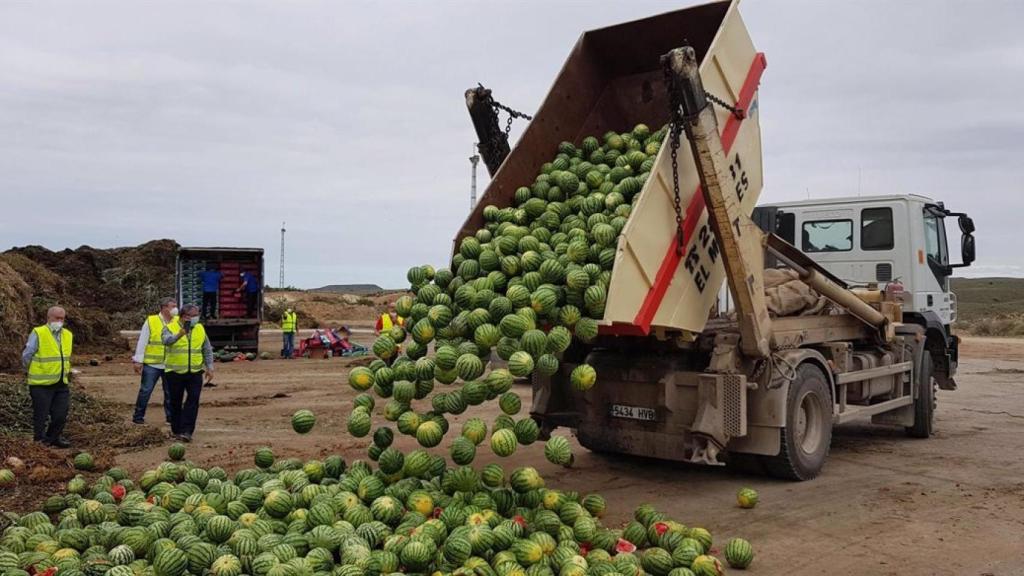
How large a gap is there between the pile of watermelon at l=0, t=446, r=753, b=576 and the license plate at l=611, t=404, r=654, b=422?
165 centimetres

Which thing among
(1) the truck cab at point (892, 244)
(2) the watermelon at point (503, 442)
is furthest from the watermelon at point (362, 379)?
(1) the truck cab at point (892, 244)

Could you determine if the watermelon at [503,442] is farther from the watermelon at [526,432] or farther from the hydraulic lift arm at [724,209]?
the hydraulic lift arm at [724,209]

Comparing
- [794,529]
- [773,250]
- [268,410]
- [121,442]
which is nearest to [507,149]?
[773,250]

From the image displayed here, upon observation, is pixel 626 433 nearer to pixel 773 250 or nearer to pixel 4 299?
pixel 773 250

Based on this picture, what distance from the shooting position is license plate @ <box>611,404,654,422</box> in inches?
340

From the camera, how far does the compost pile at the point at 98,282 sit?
83.0ft

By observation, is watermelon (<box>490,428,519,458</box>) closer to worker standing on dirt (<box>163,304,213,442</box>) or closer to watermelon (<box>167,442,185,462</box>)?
watermelon (<box>167,442,185,462</box>)

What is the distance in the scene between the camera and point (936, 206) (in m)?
12.6

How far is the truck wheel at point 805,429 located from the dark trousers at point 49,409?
8859mm

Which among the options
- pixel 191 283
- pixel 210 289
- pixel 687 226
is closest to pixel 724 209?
pixel 687 226

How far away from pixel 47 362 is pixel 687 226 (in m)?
8.23

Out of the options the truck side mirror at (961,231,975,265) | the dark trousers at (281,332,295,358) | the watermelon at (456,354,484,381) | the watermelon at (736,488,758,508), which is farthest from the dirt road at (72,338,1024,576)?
the dark trousers at (281,332,295,358)

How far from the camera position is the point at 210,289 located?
24.6 metres

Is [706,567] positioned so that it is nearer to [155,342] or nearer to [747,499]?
[747,499]
